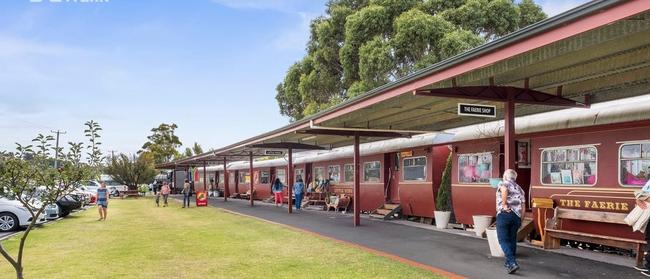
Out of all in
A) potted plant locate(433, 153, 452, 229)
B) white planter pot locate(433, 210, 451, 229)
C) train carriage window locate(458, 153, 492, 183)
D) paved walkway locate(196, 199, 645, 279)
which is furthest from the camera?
potted plant locate(433, 153, 452, 229)

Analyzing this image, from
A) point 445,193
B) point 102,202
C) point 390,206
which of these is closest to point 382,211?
point 390,206

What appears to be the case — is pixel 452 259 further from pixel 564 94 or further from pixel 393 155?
pixel 393 155

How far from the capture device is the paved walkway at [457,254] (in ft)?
28.0

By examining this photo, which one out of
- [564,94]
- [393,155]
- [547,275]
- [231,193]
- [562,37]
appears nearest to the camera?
[562,37]

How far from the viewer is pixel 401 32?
23.8 metres

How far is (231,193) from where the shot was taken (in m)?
40.3

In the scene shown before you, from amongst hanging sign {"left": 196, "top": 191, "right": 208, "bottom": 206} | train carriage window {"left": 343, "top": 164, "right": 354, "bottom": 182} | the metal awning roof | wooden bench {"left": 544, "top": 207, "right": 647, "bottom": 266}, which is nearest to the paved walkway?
wooden bench {"left": 544, "top": 207, "right": 647, "bottom": 266}

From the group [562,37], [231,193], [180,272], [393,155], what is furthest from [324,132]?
[231,193]

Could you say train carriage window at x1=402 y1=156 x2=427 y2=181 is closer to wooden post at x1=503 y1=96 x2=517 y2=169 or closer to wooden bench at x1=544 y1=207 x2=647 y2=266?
wooden bench at x1=544 y1=207 x2=647 y2=266

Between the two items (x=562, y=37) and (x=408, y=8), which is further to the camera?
(x=408, y=8)

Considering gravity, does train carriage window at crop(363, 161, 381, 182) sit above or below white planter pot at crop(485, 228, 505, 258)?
above

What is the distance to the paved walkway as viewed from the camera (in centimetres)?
852

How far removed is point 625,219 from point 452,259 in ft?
9.37

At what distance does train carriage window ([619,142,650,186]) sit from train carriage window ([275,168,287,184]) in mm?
20423
